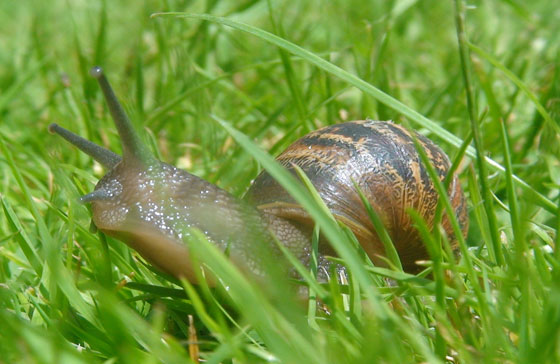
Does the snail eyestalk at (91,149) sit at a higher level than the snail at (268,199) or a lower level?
higher

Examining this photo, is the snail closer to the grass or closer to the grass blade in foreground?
the grass

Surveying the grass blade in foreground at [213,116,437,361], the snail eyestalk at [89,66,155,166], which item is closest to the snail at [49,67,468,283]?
the snail eyestalk at [89,66,155,166]

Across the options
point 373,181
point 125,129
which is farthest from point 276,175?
point 373,181

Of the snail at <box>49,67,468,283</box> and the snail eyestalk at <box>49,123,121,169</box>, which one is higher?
the snail eyestalk at <box>49,123,121,169</box>

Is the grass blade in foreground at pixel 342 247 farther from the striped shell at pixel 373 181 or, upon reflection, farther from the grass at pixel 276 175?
the striped shell at pixel 373 181

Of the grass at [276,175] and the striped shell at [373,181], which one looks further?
the striped shell at [373,181]

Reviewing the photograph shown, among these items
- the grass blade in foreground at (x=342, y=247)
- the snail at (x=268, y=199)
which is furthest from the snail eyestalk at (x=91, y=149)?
the grass blade in foreground at (x=342, y=247)

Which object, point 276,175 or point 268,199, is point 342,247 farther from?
point 268,199
